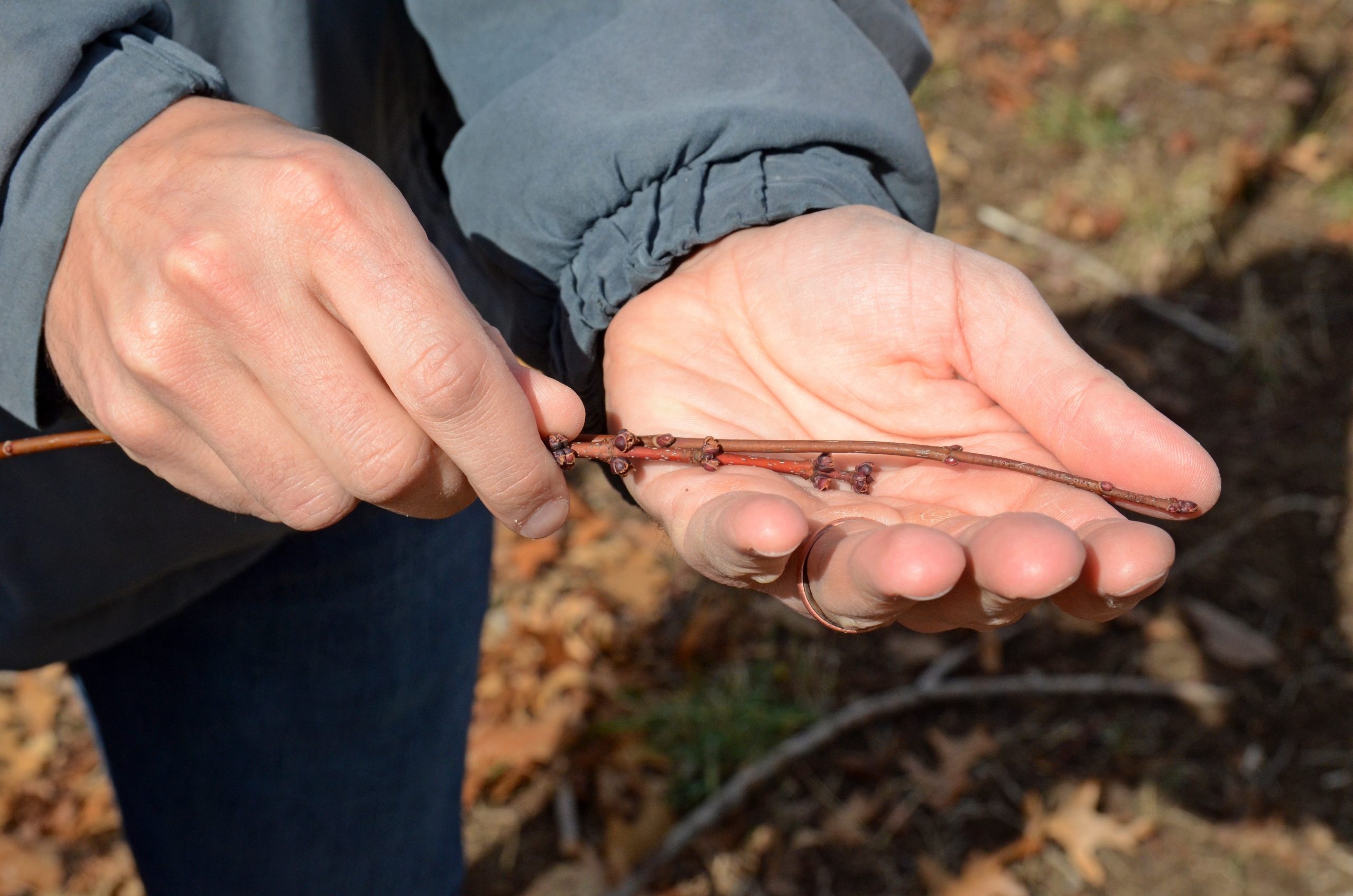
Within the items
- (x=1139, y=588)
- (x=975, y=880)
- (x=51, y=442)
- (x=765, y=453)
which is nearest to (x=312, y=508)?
(x=51, y=442)

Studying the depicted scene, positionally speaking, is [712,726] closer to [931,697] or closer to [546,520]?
[931,697]

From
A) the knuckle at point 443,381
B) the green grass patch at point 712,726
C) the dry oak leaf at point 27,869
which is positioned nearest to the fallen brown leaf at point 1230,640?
the green grass patch at point 712,726

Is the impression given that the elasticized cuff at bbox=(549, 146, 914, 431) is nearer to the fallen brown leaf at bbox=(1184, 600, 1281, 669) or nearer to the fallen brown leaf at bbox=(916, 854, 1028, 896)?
the fallen brown leaf at bbox=(916, 854, 1028, 896)

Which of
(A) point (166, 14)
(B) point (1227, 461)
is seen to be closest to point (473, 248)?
(A) point (166, 14)

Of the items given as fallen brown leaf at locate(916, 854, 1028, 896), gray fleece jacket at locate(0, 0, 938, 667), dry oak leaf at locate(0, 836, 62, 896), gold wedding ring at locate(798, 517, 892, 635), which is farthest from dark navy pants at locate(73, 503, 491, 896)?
fallen brown leaf at locate(916, 854, 1028, 896)

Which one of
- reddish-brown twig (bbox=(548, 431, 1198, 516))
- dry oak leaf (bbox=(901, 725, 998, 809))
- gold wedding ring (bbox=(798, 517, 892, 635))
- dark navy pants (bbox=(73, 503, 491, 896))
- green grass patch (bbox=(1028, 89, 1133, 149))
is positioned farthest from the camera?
green grass patch (bbox=(1028, 89, 1133, 149))

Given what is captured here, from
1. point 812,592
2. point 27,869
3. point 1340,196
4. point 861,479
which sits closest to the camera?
point 812,592
